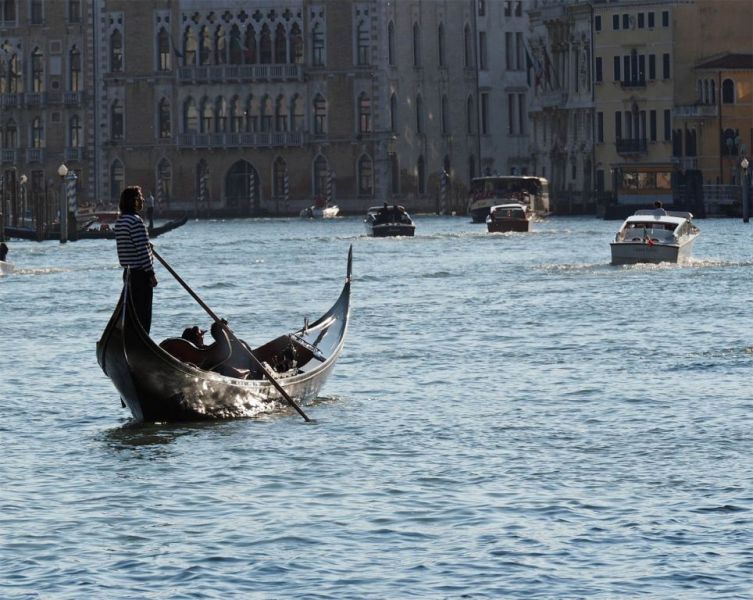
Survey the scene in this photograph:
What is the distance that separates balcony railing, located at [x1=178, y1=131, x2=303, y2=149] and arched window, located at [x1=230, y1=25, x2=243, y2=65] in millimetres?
3132

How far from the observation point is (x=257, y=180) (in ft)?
308

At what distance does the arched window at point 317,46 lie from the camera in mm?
93750

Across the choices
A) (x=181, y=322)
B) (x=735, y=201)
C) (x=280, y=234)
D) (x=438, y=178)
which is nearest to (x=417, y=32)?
(x=438, y=178)

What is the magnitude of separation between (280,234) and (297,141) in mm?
23077

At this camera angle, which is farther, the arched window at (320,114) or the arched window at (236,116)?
the arched window at (236,116)

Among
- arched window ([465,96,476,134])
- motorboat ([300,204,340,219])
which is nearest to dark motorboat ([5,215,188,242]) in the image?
motorboat ([300,204,340,219])

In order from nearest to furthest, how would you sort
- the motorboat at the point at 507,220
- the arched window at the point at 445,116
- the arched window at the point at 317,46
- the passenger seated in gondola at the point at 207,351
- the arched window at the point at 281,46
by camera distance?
the passenger seated in gondola at the point at 207,351 → the motorboat at the point at 507,220 → the arched window at the point at 317,46 → the arched window at the point at 281,46 → the arched window at the point at 445,116

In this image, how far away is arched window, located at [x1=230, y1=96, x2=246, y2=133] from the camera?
94.6 m

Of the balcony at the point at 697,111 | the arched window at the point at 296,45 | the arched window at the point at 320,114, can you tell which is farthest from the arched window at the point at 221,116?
the balcony at the point at 697,111

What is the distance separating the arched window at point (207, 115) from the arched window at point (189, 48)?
173 centimetres

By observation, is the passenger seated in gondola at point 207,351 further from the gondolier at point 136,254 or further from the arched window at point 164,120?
the arched window at point 164,120

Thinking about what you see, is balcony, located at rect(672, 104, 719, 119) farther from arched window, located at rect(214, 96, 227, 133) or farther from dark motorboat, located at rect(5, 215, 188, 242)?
dark motorboat, located at rect(5, 215, 188, 242)

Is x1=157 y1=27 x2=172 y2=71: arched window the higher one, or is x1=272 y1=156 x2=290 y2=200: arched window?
x1=157 y1=27 x2=172 y2=71: arched window

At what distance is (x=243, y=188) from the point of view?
94125mm
